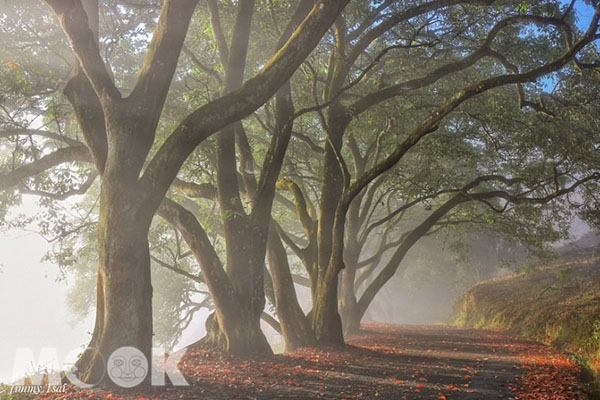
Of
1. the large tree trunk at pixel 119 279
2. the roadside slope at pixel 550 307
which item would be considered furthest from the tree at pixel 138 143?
the roadside slope at pixel 550 307

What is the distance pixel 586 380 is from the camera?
8.47 meters

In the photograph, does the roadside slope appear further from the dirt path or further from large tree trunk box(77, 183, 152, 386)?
large tree trunk box(77, 183, 152, 386)

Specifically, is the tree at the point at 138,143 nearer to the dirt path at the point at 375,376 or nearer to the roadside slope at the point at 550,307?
the dirt path at the point at 375,376

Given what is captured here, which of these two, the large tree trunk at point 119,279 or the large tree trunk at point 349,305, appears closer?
the large tree trunk at point 119,279

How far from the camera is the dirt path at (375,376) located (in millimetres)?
7000

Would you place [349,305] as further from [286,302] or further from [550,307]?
[286,302]

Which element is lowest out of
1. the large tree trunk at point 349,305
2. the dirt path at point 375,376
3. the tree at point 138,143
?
the dirt path at point 375,376

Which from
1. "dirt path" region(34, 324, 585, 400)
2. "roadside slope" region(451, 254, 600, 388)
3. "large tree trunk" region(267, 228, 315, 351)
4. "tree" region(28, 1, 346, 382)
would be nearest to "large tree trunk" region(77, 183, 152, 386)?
"tree" region(28, 1, 346, 382)

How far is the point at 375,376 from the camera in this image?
8742 millimetres

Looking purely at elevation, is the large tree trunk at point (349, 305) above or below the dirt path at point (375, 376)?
above

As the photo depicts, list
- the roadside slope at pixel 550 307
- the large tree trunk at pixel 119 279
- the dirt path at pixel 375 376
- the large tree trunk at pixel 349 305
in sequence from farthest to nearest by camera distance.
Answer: the large tree trunk at pixel 349 305 < the roadside slope at pixel 550 307 < the large tree trunk at pixel 119 279 < the dirt path at pixel 375 376

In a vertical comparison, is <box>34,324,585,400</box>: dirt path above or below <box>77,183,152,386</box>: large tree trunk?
below

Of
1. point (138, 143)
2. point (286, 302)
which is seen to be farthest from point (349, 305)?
point (138, 143)

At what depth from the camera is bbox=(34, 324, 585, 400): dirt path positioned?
23.0ft
